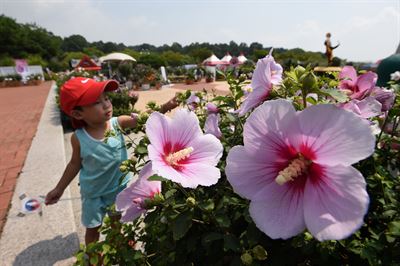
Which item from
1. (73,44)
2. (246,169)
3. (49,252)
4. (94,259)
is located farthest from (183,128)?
(73,44)

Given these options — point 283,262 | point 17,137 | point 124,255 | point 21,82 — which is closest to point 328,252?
point 283,262

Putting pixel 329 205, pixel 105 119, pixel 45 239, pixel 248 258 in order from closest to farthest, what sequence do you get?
pixel 329 205, pixel 248 258, pixel 105 119, pixel 45 239

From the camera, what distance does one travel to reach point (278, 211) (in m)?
0.61

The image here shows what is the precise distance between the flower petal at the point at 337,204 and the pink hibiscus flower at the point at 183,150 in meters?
0.26

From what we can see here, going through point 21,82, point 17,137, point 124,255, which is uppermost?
point 124,255

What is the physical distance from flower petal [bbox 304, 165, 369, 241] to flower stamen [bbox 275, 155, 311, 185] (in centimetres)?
4

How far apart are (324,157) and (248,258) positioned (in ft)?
1.08

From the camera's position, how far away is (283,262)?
85 centimetres

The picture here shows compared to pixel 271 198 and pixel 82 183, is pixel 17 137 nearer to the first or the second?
pixel 82 183

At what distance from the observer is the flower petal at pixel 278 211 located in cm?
59

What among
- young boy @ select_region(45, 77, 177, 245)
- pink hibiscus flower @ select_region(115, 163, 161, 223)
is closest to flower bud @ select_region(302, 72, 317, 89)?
pink hibiscus flower @ select_region(115, 163, 161, 223)

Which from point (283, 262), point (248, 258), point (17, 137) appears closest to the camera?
point (248, 258)

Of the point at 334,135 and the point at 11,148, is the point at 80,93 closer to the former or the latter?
the point at 334,135

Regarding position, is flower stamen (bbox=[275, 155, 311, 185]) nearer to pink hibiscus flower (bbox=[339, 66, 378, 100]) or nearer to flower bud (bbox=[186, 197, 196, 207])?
flower bud (bbox=[186, 197, 196, 207])
